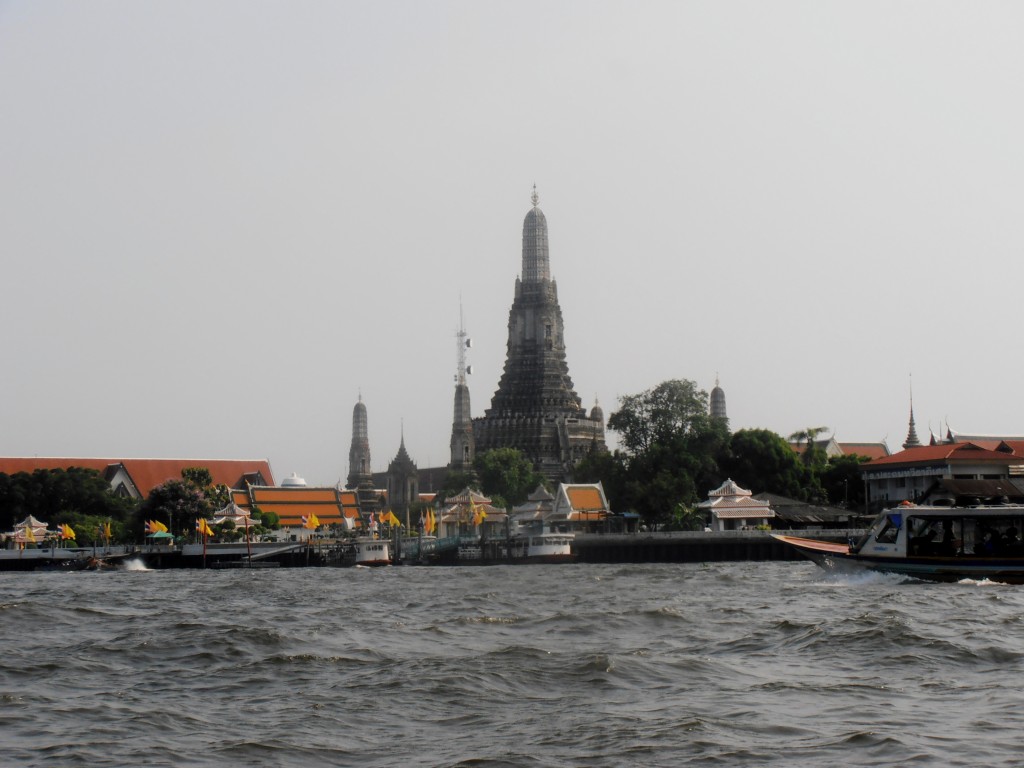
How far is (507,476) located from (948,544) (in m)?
72.1

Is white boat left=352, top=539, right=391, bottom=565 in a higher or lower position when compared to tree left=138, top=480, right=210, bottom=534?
lower

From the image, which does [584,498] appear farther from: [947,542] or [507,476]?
[947,542]

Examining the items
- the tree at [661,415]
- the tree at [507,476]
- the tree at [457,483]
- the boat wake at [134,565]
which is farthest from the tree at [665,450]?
the boat wake at [134,565]

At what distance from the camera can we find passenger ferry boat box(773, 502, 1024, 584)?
4000cm

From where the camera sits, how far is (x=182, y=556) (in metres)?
79.2

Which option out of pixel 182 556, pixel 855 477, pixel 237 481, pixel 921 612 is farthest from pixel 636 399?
pixel 921 612

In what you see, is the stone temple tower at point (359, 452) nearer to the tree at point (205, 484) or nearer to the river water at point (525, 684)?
the tree at point (205, 484)

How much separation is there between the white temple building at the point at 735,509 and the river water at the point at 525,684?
46.2 metres

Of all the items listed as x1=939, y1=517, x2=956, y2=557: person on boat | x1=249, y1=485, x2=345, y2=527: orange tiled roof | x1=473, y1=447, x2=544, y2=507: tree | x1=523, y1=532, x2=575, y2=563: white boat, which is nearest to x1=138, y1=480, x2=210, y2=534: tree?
x1=249, y1=485, x2=345, y2=527: orange tiled roof

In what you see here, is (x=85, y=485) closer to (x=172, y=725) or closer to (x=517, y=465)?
(x=517, y=465)

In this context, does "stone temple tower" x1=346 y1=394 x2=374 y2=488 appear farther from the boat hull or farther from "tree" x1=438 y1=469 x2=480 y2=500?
the boat hull

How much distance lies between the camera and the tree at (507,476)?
112000 millimetres

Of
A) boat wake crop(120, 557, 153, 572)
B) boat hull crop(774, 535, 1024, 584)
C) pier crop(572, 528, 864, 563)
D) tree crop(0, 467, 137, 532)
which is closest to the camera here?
boat hull crop(774, 535, 1024, 584)

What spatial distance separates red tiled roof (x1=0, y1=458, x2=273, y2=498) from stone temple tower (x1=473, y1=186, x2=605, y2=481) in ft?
64.6
